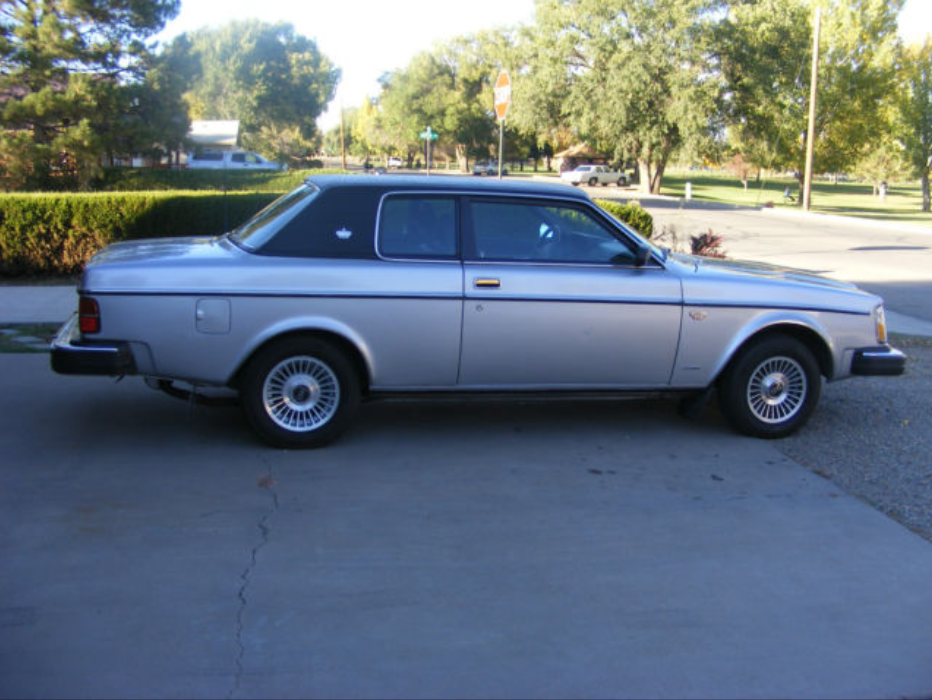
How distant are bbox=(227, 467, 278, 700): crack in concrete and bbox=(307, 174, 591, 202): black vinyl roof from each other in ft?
6.25

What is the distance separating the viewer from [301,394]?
5.55 m

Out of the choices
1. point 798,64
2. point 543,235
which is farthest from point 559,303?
point 798,64

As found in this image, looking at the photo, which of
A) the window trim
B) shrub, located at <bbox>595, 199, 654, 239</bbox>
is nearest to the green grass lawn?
shrub, located at <bbox>595, 199, 654, 239</bbox>

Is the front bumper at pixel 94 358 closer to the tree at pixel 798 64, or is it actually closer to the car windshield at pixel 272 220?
the car windshield at pixel 272 220

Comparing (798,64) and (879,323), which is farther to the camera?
(798,64)

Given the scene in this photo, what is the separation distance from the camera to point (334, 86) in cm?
7962

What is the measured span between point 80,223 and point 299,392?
7.78 m

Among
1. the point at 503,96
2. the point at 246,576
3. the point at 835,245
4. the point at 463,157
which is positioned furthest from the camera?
the point at 463,157

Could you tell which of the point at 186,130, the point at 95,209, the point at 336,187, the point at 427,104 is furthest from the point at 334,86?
the point at 336,187

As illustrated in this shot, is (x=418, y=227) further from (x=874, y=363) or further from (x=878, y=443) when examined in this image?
(x=878, y=443)

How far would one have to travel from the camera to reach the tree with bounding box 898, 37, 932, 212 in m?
41.0

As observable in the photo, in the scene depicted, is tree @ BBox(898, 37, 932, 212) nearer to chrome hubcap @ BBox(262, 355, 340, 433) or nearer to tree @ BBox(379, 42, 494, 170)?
tree @ BBox(379, 42, 494, 170)

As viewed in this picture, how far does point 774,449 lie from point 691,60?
38.7 meters

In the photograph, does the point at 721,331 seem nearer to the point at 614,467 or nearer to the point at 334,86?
the point at 614,467
